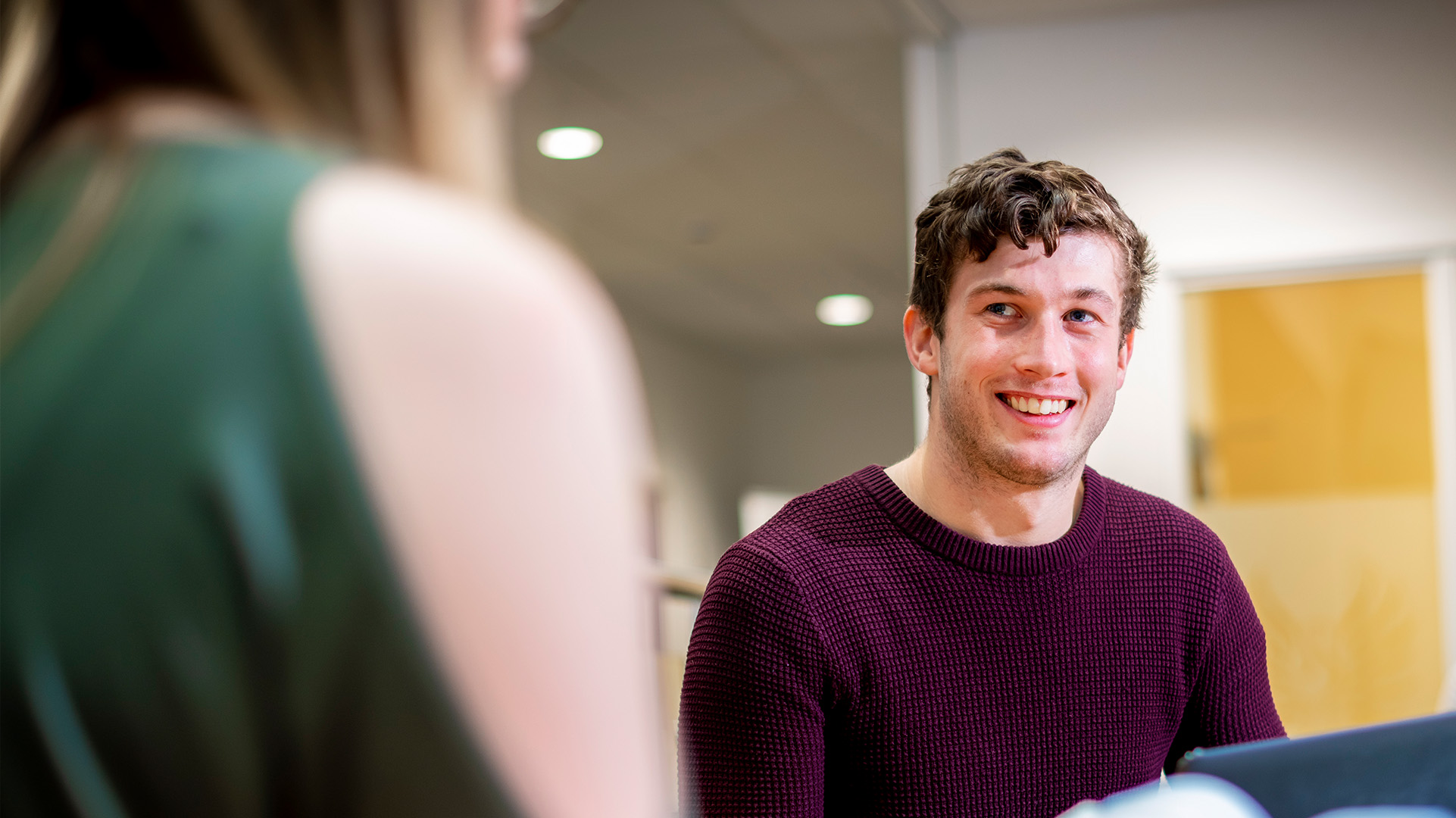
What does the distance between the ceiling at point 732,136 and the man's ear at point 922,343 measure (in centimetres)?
114

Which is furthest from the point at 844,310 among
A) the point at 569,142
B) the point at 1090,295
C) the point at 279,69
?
the point at 279,69

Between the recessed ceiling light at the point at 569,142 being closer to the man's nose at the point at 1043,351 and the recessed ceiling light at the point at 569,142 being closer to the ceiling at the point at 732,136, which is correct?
the ceiling at the point at 732,136

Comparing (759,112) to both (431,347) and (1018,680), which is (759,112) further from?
(431,347)

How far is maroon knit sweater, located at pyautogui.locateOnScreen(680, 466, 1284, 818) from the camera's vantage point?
3.76 feet

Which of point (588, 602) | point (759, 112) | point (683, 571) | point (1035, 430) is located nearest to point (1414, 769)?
point (1035, 430)

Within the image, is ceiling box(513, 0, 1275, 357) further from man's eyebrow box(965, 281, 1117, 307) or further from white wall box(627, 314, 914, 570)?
man's eyebrow box(965, 281, 1117, 307)

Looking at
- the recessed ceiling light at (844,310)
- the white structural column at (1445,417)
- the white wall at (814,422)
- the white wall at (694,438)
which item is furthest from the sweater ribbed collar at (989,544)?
the white wall at (814,422)

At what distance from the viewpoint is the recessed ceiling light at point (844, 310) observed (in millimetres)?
5926

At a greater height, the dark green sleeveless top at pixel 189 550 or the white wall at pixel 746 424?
the white wall at pixel 746 424

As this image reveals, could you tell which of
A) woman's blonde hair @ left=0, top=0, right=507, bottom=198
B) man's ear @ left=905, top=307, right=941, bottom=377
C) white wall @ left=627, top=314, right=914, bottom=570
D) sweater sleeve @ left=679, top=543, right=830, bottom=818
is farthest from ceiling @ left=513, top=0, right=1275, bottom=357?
woman's blonde hair @ left=0, top=0, right=507, bottom=198

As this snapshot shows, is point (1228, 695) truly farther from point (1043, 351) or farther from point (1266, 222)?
point (1266, 222)

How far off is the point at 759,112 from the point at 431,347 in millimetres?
3462

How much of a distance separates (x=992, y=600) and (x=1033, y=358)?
26 centimetres

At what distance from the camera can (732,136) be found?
379cm
